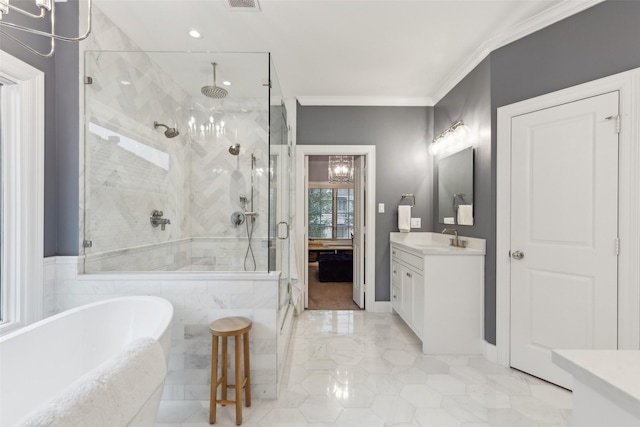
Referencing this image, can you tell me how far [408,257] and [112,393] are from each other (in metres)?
2.50

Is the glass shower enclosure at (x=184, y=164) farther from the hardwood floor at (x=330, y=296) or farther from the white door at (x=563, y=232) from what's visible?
the white door at (x=563, y=232)

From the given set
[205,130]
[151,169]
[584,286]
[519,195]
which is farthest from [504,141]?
[151,169]

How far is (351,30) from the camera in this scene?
2.18m

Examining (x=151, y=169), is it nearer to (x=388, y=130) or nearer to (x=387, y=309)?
(x=388, y=130)

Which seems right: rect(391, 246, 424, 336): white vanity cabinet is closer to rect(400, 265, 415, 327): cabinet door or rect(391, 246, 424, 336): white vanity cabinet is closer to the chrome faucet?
rect(400, 265, 415, 327): cabinet door

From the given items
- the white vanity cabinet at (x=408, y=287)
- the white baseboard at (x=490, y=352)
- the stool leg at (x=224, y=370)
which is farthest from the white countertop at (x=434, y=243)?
the stool leg at (x=224, y=370)

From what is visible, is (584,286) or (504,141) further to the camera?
(504,141)

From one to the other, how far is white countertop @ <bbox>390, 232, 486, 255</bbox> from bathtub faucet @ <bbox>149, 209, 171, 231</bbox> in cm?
232

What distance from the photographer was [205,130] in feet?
8.64

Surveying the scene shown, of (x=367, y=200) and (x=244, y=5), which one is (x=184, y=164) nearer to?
(x=244, y=5)

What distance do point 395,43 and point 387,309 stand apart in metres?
2.81

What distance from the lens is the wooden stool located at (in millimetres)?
1583

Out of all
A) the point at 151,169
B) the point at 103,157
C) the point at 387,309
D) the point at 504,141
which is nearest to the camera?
the point at 103,157

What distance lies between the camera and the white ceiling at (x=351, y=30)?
1.94 metres
